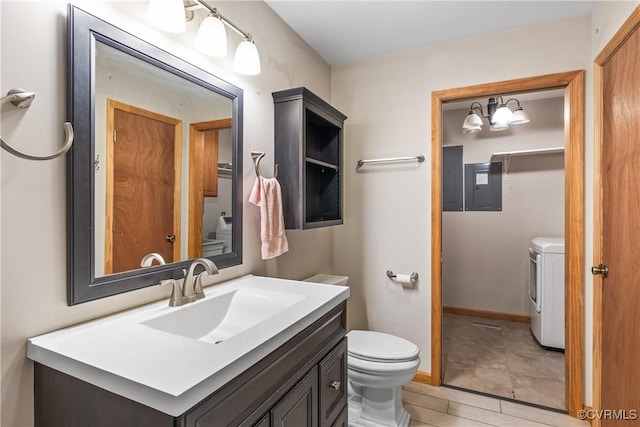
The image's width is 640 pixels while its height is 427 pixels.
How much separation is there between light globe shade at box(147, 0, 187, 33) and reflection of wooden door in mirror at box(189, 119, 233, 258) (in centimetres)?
37

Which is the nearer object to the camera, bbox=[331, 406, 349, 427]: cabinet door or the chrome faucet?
the chrome faucet

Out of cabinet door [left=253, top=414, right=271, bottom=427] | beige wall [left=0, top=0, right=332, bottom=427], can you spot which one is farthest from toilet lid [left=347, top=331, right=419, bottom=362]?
beige wall [left=0, top=0, right=332, bottom=427]

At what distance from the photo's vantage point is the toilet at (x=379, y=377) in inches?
67.3

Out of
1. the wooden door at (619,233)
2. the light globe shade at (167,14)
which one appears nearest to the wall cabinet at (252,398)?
the light globe shade at (167,14)

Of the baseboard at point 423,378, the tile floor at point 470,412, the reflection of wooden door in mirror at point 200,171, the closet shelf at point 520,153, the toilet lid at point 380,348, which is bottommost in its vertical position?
the tile floor at point 470,412

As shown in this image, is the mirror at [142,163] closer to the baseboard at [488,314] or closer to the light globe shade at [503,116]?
the light globe shade at [503,116]

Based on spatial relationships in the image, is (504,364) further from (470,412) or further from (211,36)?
(211,36)

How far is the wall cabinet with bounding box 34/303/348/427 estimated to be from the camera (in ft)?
2.25

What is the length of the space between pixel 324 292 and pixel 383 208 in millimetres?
1244

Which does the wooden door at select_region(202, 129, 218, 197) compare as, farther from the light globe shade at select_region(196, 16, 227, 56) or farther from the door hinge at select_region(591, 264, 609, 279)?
the door hinge at select_region(591, 264, 609, 279)

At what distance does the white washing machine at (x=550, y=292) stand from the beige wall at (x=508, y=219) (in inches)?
24.2

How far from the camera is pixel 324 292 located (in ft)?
4.40

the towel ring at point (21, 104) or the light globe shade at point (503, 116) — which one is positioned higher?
the light globe shade at point (503, 116)

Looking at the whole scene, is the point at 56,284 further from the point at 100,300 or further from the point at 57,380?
the point at 57,380
